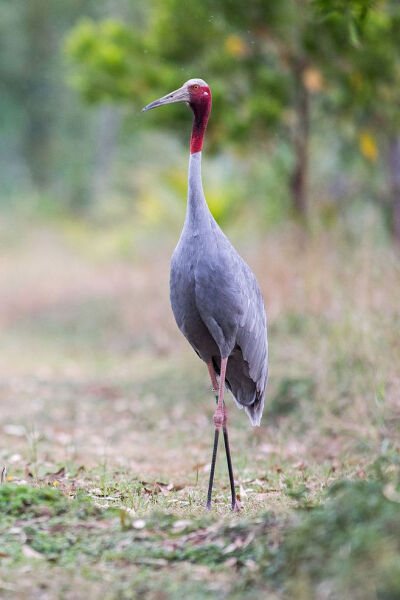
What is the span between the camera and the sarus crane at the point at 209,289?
546 centimetres

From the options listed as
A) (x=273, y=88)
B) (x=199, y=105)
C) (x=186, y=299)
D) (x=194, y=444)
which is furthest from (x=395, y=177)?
(x=186, y=299)

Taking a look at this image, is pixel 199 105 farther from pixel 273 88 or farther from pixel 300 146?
pixel 273 88

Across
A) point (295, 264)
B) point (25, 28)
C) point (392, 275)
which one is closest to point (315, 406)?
point (392, 275)

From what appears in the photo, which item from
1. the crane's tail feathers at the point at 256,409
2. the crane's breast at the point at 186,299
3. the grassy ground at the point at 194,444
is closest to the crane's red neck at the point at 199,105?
the crane's breast at the point at 186,299

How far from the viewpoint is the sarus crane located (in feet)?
17.9

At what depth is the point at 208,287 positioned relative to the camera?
545 cm

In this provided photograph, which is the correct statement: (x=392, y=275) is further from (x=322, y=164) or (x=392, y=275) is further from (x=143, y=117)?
(x=322, y=164)

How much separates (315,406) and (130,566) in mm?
4540

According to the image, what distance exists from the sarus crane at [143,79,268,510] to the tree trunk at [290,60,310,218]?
762cm

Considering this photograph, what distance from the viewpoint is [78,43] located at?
1473 centimetres

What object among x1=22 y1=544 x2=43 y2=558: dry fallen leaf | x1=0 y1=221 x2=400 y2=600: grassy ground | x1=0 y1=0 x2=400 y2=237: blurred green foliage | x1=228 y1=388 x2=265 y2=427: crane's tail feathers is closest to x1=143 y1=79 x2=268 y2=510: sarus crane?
x1=228 y1=388 x2=265 y2=427: crane's tail feathers

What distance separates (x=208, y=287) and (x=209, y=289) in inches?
0.5

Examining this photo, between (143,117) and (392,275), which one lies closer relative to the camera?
(392,275)

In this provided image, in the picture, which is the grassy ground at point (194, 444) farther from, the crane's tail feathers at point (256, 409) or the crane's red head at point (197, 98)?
the crane's red head at point (197, 98)
